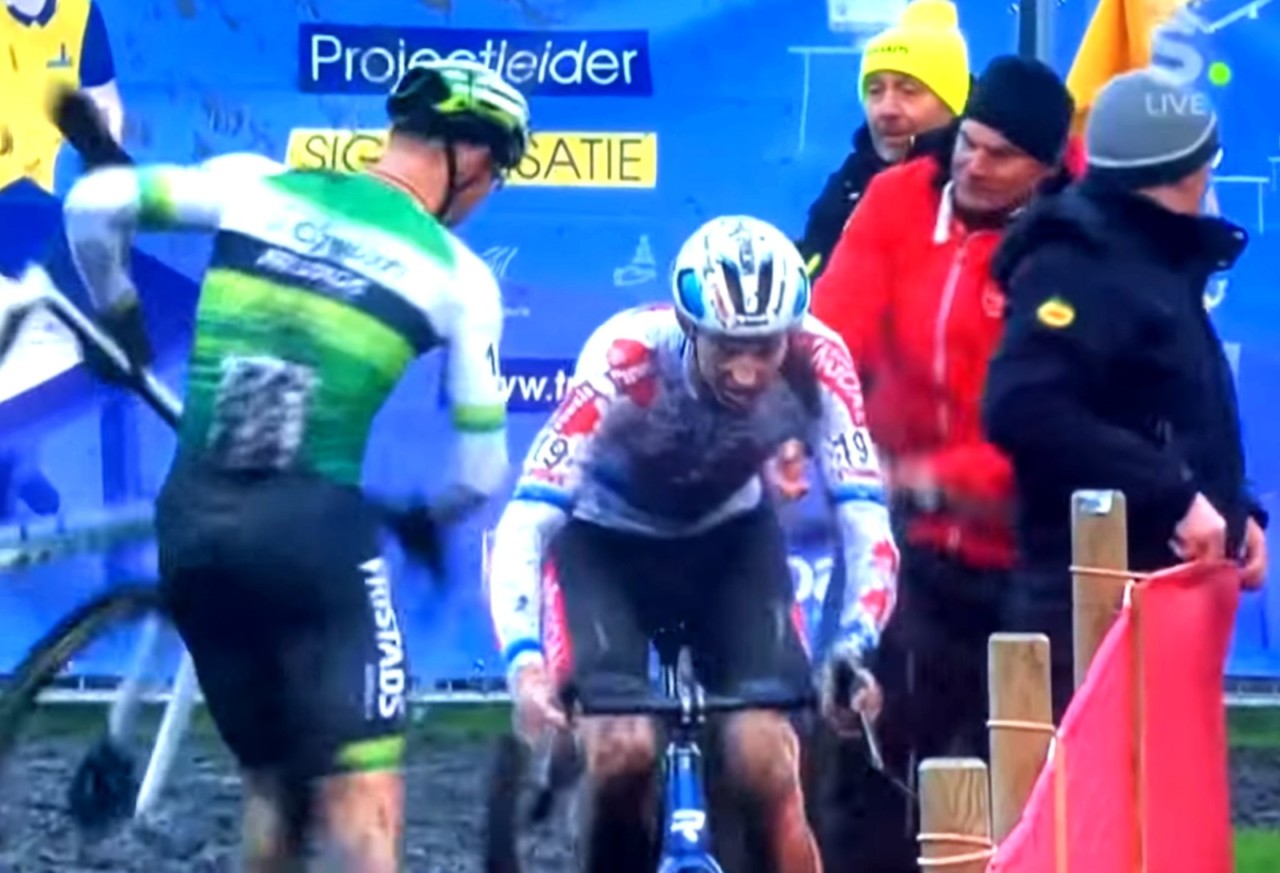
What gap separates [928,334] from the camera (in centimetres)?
839

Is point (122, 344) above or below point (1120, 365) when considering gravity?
above

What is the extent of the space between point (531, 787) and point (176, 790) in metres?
2.74

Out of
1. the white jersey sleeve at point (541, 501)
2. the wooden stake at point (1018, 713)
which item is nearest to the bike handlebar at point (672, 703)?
the white jersey sleeve at point (541, 501)

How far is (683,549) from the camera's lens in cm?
783

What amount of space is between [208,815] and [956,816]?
5613 millimetres

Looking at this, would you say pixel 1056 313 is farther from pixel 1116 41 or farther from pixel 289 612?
pixel 1116 41

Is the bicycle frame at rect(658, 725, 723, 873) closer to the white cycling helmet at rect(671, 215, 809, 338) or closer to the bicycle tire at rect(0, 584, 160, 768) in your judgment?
the white cycling helmet at rect(671, 215, 809, 338)

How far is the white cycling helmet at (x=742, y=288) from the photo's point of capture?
723 cm

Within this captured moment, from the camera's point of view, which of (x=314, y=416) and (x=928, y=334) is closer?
(x=314, y=416)

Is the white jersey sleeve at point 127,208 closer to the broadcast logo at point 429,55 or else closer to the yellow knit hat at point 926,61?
the yellow knit hat at point 926,61

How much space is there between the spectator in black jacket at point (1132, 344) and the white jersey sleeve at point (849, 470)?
0.39m

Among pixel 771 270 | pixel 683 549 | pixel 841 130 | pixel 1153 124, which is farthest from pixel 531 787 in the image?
pixel 841 130

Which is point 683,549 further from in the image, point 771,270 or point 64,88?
point 64,88

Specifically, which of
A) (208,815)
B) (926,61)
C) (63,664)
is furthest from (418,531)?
(208,815)
